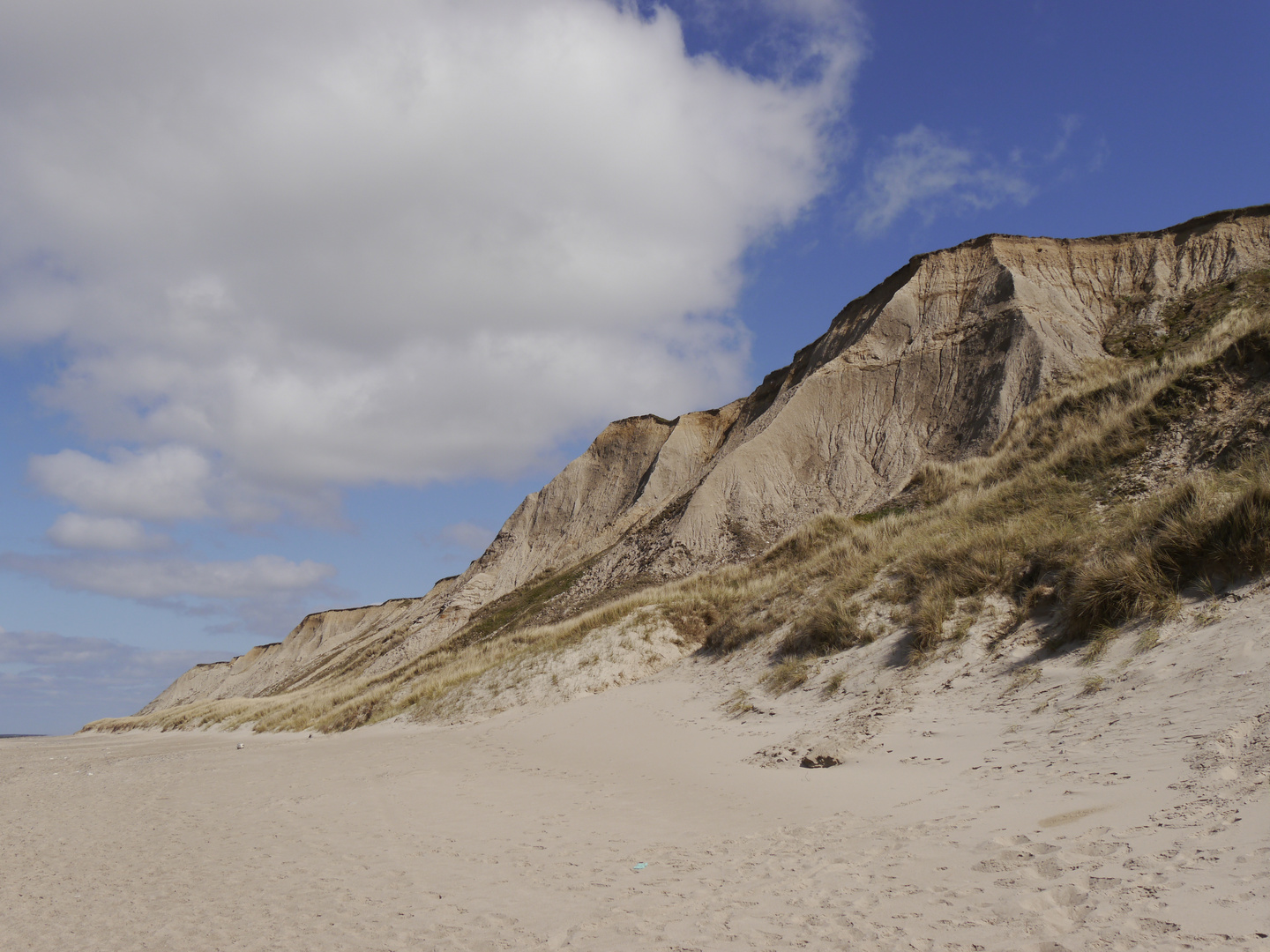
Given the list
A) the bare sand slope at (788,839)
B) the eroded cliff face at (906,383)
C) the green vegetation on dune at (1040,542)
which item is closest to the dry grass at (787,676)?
the green vegetation on dune at (1040,542)

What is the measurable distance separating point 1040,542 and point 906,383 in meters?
25.0

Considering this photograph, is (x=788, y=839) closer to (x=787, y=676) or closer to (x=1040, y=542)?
(x=787, y=676)

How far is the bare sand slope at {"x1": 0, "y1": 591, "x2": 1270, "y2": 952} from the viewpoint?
3865 mm

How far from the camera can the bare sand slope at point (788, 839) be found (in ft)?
12.7

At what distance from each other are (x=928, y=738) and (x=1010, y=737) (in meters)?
0.96

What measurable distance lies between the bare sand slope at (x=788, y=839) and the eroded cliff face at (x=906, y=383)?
19.7 metres

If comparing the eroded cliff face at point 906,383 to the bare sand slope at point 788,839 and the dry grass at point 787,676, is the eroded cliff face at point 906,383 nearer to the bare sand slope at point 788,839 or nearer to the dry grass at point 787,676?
the dry grass at point 787,676

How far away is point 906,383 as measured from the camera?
34031 millimetres

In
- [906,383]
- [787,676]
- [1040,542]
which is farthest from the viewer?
[906,383]

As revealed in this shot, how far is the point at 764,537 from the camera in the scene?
31.9 meters

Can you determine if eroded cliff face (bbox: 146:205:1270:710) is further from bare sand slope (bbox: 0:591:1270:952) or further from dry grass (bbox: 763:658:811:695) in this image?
bare sand slope (bbox: 0:591:1270:952)

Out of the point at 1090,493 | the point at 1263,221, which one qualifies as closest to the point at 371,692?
the point at 1090,493

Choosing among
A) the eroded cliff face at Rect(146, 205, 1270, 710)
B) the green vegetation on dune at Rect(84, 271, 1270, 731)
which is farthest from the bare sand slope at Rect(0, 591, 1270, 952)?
the eroded cliff face at Rect(146, 205, 1270, 710)

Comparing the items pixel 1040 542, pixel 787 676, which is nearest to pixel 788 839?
pixel 787 676
